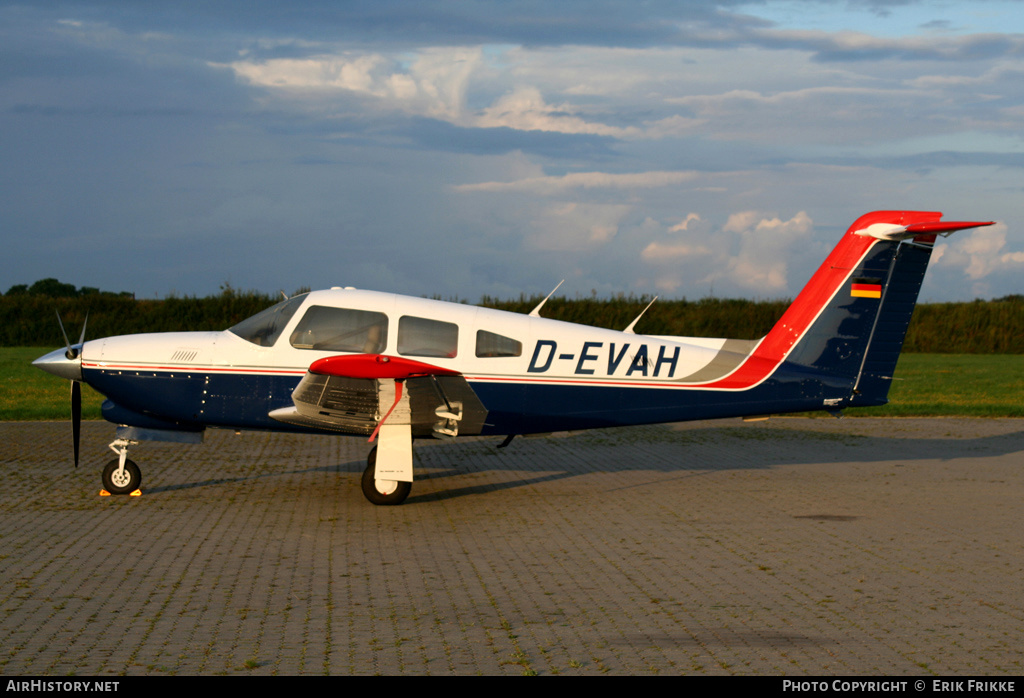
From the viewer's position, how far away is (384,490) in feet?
30.1

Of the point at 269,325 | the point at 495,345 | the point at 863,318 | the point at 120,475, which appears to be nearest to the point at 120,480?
the point at 120,475

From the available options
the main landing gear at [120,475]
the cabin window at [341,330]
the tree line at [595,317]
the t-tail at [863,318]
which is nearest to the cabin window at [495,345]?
the cabin window at [341,330]

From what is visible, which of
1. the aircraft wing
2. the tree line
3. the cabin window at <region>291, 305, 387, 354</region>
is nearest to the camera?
the aircraft wing

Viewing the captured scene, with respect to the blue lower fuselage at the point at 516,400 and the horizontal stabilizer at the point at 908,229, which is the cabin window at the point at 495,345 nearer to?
the blue lower fuselage at the point at 516,400

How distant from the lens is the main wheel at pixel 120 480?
9430mm

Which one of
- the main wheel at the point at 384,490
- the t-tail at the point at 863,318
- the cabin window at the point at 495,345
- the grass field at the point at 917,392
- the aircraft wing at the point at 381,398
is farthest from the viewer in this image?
the grass field at the point at 917,392

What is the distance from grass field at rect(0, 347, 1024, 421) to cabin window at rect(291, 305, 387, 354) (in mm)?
9988

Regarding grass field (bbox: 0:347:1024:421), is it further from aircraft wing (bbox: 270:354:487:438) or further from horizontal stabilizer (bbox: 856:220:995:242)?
aircraft wing (bbox: 270:354:487:438)

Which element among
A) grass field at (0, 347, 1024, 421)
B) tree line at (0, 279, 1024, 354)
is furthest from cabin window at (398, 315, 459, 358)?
tree line at (0, 279, 1024, 354)

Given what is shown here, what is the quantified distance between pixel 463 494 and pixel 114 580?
4440mm

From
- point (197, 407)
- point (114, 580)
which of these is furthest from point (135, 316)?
point (114, 580)

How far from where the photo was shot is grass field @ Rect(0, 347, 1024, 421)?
18570 millimetres

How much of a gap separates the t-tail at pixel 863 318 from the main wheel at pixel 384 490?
4.51 meters

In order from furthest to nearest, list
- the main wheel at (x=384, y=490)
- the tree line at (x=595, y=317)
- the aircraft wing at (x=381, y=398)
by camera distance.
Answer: the tree line at (x=595, y=317) < the main wheel at (x=384, y=490) < the aircraft wing at (x=381, y=398)
